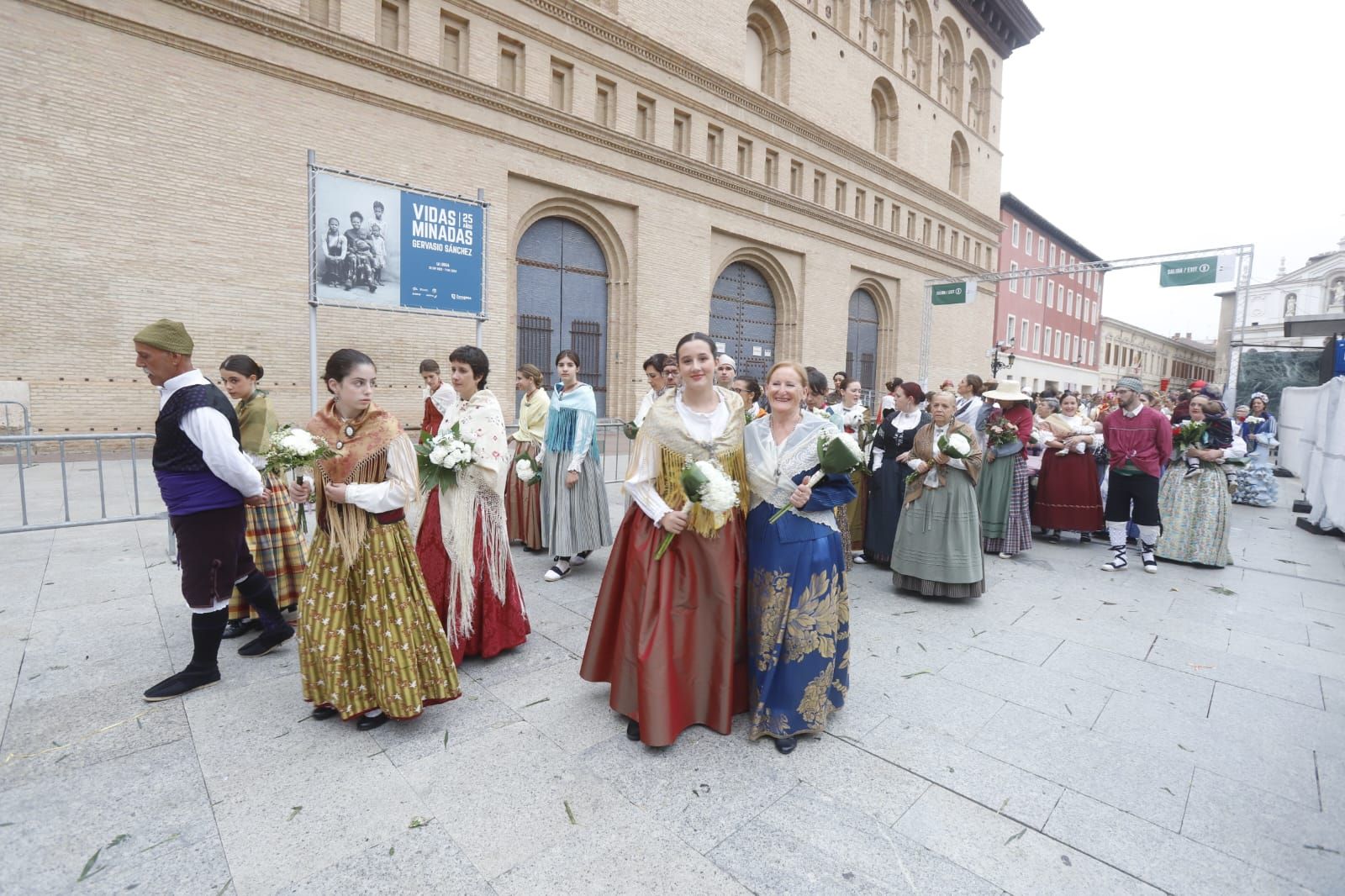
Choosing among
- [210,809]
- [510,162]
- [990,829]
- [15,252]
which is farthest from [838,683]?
[510,162]

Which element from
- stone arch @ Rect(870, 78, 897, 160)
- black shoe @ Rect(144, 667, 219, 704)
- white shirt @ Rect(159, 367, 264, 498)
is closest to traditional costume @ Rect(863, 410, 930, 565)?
white shirt @ Rect(159, 367, 264, 498)

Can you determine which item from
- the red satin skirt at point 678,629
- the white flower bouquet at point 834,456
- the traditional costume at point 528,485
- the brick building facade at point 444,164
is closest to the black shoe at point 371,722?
the red satin skirt at point 678,629

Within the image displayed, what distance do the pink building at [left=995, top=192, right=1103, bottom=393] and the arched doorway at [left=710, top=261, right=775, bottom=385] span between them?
18.9 meters

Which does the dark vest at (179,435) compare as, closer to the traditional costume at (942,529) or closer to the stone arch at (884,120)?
the traditional costume at (942,529)

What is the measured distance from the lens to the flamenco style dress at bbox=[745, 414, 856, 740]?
322 cm

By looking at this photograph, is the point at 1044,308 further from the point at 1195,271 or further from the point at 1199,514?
the point at 1199,514

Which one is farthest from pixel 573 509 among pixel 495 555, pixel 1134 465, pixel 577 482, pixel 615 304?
pixel 615 304

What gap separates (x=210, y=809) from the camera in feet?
8.56

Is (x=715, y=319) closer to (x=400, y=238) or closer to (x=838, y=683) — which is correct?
(x=400, y=238)

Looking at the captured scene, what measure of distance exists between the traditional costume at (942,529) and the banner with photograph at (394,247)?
7.83 metres

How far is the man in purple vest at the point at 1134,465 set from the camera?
682 cm

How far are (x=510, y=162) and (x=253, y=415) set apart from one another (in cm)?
1219

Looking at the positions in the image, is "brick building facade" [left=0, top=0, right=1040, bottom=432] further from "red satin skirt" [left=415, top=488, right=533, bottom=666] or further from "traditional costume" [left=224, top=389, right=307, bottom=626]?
"red satin skirt" [left=415, top=488, right=533, bottom=666]

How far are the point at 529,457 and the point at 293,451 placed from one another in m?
3.38
